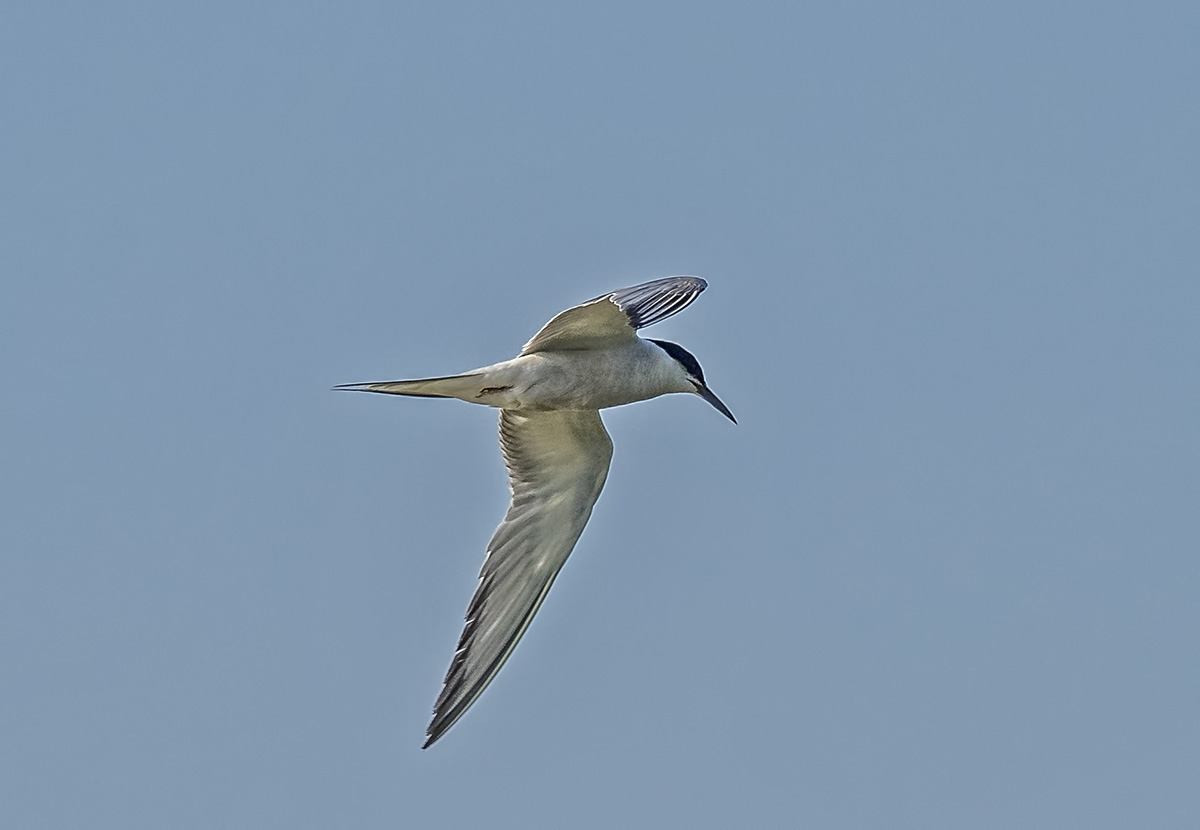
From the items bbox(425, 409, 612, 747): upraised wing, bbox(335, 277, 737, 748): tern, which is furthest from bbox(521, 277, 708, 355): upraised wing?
bbox(425, 409, 612, 747): upraised wing

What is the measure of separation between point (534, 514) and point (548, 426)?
2.39 ft

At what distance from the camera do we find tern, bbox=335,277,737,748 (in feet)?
44.5

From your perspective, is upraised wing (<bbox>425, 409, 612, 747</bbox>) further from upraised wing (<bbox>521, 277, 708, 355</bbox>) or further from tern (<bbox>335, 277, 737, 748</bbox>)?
upraised wing (<bbox>521, 277, 708, 355</bbox>)

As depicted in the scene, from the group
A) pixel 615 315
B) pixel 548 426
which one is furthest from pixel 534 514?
pixel 615 315

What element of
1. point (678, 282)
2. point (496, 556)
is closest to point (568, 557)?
point (496, 556)

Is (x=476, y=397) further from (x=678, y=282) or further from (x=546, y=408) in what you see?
(x=678, y=282)

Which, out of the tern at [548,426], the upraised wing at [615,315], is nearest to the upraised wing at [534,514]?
the tern at [548,426]

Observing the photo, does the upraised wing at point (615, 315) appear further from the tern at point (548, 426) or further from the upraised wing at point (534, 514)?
the upraised wing at point (534, 514)

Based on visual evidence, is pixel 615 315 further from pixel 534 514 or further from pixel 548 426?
pixel 534 514

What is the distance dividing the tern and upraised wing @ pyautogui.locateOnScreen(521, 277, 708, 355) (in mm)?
11

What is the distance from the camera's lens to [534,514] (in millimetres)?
15203

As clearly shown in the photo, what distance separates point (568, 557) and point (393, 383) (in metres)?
2.57

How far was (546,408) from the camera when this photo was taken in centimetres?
1430

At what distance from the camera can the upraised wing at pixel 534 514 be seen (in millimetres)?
14594
